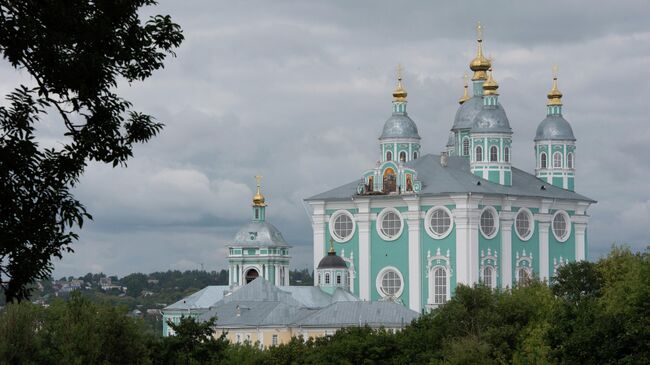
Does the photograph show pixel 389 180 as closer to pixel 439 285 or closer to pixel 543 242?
pixel 439 285

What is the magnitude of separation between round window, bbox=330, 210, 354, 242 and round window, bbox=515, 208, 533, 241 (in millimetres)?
9783

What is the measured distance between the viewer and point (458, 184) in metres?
104

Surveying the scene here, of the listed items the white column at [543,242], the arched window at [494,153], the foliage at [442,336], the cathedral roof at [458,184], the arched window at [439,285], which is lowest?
the foliage at [442,336]

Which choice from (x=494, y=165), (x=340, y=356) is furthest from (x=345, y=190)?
(x=340, y=356)

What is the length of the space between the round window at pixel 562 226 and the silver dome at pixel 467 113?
7.69 m

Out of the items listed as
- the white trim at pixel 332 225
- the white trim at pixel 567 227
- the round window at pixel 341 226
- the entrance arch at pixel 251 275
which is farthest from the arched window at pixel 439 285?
the entrance arch at pixel 251 275

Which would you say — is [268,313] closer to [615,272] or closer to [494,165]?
[494,165]

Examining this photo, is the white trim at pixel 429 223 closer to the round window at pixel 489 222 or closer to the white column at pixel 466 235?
the white column at pixel 466 235

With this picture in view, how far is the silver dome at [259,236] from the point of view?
11575 centimetres

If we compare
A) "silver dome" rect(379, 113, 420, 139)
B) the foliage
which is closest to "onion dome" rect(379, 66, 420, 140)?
"silver dome" rect(379, 113, 420, 139)

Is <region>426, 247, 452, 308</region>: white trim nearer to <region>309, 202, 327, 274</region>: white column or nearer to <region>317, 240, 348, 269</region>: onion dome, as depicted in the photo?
<region>317, 240, 348, 269</region>: onion dome

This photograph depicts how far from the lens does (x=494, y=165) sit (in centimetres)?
10762

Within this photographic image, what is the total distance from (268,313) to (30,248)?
8225 centimetres

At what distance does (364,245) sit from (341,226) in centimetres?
277
